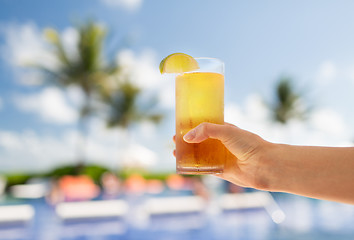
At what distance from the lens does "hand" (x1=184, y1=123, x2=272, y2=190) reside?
164cm

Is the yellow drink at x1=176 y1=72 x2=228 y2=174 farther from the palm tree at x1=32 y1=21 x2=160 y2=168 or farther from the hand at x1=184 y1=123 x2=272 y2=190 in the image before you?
the palm tree at x1=32 y1=21 x2=160 y2=168

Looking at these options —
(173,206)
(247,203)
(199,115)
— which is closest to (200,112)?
(199,115)

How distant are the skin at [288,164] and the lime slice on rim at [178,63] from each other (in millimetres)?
295

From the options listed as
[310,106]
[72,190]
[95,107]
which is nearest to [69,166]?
[95,107]

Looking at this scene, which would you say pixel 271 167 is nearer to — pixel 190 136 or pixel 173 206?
pixel 190 136

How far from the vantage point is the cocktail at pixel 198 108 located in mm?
1714

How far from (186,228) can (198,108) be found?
25.0ft

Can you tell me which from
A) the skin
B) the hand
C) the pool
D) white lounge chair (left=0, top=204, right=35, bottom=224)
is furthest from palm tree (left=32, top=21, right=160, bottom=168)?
the skin

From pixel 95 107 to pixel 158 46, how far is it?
33.2 ft

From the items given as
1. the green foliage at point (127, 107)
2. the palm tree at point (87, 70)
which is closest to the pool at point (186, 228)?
the palm tree at point (87, 70)

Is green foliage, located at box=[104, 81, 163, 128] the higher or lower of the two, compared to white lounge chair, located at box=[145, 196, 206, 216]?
higher

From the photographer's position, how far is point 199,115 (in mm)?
1751

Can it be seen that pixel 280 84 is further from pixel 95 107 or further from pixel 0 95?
pixel 0 95

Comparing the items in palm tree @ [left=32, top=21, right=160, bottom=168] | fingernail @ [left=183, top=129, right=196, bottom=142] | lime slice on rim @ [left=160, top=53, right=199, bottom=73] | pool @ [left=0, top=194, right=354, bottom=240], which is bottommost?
pool @ [left=0, top=194, right=354, bottom=240]
